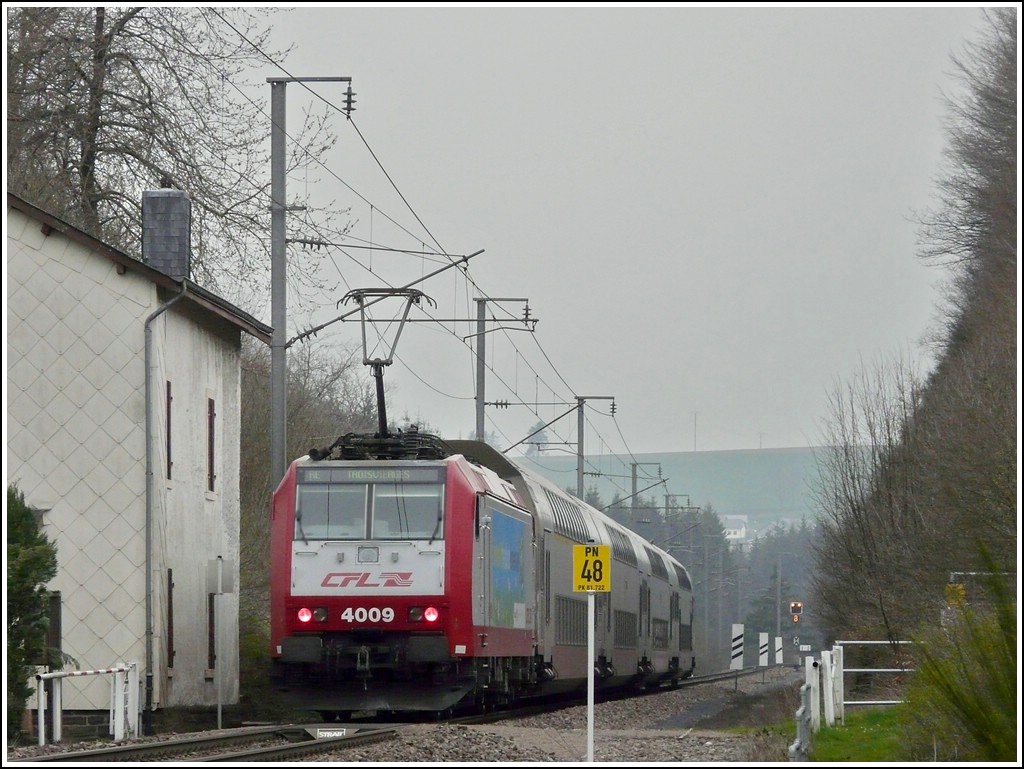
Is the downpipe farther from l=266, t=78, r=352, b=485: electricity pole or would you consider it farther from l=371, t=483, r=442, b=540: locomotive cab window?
l=371, t=483, r=442, b=540: locomotive cab window

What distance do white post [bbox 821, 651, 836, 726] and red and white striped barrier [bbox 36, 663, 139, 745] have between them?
7.87 meters

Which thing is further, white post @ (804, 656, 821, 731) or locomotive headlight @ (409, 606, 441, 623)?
A: locomotive headlight @ (409, 606, 441, 623)

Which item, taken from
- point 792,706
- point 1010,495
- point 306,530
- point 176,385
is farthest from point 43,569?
point 1010,495

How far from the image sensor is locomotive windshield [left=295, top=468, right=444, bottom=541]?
1909cm

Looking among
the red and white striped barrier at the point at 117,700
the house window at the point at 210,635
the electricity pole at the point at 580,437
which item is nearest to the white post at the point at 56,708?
the red and white striped barrier at the point at 117,700

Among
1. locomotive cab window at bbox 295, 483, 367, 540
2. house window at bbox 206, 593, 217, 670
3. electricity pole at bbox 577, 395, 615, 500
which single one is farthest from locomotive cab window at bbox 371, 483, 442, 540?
electricity pole at bbox 577, 395, 615, 500

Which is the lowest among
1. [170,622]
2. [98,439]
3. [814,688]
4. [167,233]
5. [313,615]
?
[814,688]

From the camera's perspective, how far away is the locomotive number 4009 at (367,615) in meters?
18.8

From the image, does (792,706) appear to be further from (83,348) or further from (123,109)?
(123,109)

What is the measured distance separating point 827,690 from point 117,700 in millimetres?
7930

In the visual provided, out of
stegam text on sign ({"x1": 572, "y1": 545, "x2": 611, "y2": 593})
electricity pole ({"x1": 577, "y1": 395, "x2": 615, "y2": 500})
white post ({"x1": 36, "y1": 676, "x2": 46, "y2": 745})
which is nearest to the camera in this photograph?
stegam text on sign ({"x1": 572, "y1": 545, "x2": 611, "y2": 593})

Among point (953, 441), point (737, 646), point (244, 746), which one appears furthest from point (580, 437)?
point (244, 746)

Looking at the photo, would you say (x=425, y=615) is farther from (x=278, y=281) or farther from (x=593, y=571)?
(x=278, y=281)

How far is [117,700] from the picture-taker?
18.0 metres
